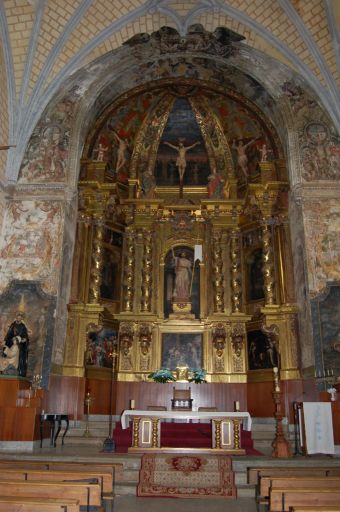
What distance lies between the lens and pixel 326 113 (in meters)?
13.9

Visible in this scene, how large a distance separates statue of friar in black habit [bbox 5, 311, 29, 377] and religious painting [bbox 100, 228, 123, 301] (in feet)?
12.5

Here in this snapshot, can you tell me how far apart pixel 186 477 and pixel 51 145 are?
1055 centimetres

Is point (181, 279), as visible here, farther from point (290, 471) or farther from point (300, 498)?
point (300, 498)

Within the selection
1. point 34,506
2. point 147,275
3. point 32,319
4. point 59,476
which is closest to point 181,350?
point 147,275

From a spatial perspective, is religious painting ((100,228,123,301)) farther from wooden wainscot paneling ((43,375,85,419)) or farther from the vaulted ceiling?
the vaulted ceiling

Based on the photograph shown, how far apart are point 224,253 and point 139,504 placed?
33.9 ft

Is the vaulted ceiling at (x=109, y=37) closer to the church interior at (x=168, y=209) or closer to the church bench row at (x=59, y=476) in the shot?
the church interior at (x=168, y=209)

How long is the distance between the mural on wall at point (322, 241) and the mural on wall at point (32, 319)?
7.11 metres

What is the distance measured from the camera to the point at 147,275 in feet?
50.6

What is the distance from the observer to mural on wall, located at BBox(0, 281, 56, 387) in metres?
11.7

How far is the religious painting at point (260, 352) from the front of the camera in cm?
1374

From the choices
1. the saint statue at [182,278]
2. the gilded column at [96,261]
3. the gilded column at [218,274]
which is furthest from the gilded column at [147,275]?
the gilded column at [218,274]

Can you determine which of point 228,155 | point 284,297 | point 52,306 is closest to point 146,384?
point 52,306

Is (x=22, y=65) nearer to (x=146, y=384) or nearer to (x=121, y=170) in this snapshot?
(x=121, y=170)
